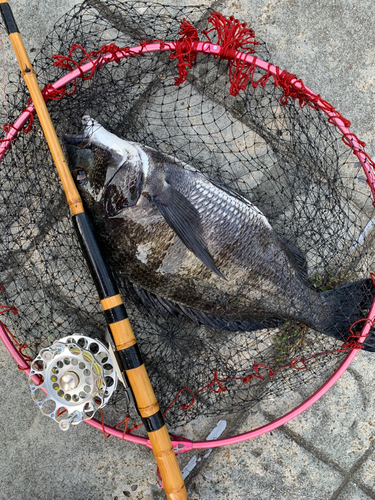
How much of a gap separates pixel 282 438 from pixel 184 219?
1.70m

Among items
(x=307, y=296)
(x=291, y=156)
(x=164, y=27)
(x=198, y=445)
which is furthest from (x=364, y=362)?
(x=164, y=27)

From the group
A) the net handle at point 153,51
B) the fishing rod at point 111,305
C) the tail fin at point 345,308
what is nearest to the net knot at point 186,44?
the net handle at point 153,51

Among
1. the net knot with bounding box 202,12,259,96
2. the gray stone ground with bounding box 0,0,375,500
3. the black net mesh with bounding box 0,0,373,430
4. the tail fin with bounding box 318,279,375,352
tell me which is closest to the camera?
the net knot with bounding box 202,12,259,96

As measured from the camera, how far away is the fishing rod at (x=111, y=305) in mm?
1987

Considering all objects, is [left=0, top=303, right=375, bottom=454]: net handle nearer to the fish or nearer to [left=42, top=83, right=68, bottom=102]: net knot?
the fish

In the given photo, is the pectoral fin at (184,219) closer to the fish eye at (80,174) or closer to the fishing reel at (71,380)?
the fish eye at (80,174)

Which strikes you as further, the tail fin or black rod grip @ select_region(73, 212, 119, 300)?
the tail fin

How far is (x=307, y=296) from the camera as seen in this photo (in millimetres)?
2312

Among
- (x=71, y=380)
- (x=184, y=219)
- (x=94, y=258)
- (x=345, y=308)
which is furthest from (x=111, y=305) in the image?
(x=345, y=308)

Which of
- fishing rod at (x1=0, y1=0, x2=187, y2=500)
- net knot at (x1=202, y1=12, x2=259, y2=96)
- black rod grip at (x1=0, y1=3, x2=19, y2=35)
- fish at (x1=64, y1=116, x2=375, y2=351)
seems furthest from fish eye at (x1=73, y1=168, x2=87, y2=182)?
net knot at (x1=202, y1=12, x2=259, y2=96)

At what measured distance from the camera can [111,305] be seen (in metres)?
2.05

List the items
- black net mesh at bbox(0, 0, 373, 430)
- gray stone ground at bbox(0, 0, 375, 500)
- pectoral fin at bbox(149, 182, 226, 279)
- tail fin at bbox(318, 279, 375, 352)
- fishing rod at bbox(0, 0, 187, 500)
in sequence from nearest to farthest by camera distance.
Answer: fishing rod at bbox(0, 0, 187, 500)
pectoral fin at bbox(149, 182, 226, 279)
tail fin at bbox(318, 279, 375, 352)
black net mesh at bbox(0, 0, 373, 430)
gray stone ground at bbox(0, 0, 375, 500)

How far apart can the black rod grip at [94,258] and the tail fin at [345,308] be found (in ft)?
4.14

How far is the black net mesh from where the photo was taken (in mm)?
2523
